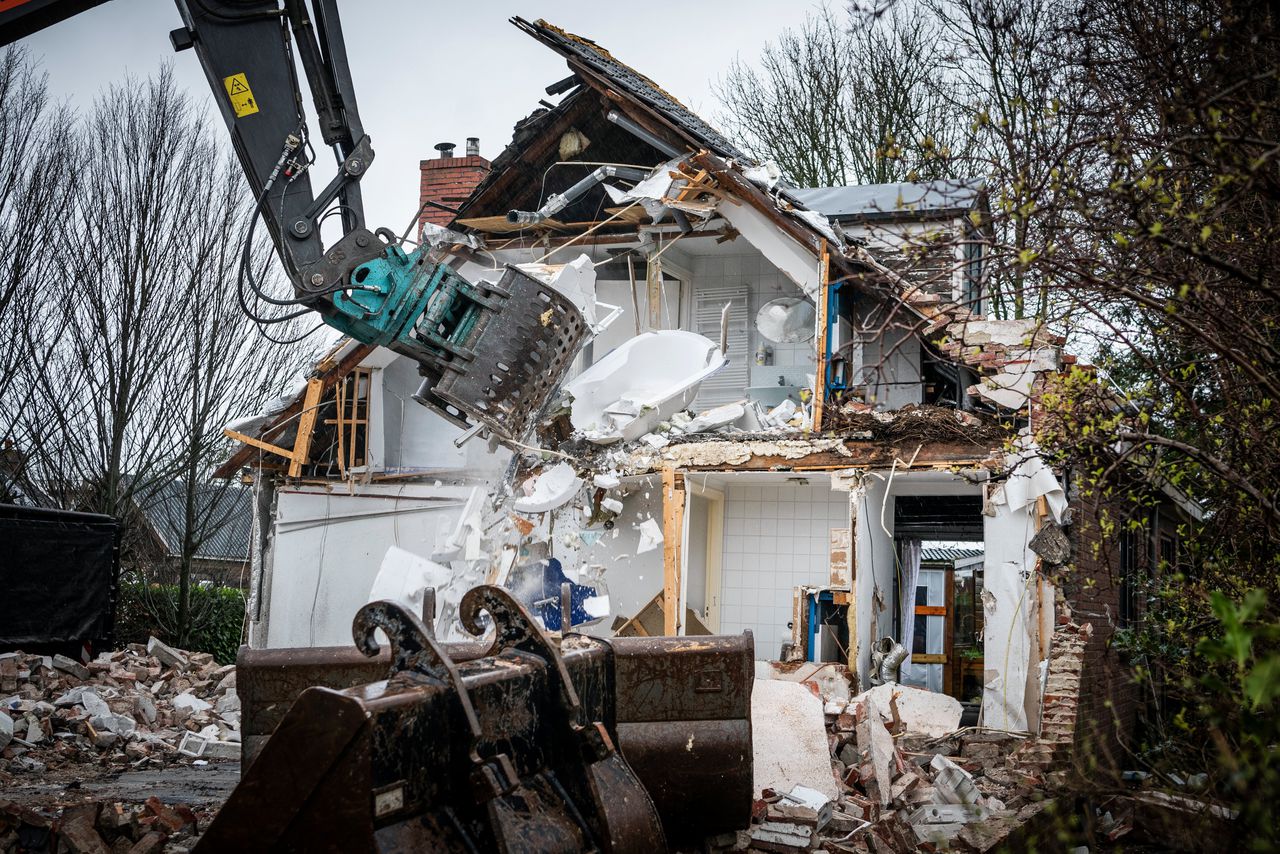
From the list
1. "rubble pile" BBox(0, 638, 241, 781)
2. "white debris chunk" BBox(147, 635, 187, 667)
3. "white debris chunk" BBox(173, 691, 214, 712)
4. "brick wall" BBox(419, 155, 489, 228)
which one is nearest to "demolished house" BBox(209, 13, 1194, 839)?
"white debris chunk" BBox(147, 635, 187, 667)

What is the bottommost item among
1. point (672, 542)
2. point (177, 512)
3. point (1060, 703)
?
point (1060, 703)

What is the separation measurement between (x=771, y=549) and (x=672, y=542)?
1794mm

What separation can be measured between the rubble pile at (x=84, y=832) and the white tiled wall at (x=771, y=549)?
792cm

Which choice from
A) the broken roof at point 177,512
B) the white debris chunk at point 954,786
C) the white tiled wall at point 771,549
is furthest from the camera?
the broken roof at point 177,512

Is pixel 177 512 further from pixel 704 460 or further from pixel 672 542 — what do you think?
pixel 704 460

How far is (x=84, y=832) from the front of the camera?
16.6 ft

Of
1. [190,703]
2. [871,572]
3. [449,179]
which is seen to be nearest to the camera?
[871,572]

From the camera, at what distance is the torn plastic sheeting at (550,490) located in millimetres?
11461

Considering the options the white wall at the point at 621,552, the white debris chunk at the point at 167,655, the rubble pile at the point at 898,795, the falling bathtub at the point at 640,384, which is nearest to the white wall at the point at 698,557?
the white wall at the point at 621,552

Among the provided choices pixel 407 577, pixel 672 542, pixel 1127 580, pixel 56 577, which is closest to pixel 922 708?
pixel 672 542

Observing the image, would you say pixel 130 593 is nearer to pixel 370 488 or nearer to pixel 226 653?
pixel 226 653

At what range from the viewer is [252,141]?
7.42 metres

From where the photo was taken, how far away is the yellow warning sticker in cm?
731

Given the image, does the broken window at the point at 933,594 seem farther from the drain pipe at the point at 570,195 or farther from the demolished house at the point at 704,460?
the drain pipe at the point at 570,195
